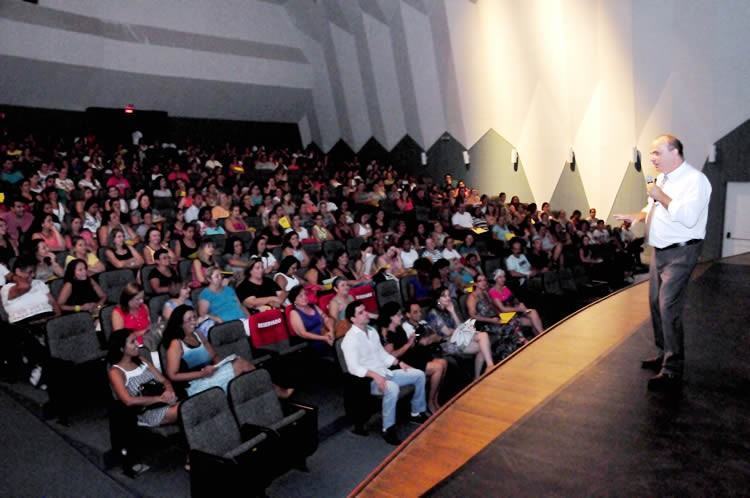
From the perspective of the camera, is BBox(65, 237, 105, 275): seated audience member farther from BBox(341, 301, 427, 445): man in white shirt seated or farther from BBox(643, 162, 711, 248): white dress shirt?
BBox(643, 162, 711, 248): white dress shirt

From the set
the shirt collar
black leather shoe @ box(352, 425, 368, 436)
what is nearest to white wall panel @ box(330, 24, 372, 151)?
black leather shoe @ box(352, 425, 368, 436)

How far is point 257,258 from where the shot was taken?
213 inches

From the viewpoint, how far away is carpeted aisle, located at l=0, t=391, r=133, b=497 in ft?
10.0

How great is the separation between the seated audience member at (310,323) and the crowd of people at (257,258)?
0.5 inches

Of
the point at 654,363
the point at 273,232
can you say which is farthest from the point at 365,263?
the point at 654,363

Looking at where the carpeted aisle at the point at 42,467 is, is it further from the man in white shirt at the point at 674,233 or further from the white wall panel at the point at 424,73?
the white wall panel at the point at 424,73

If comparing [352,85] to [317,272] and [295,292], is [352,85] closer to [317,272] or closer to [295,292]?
[317,272]

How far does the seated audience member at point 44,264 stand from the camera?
515 cm

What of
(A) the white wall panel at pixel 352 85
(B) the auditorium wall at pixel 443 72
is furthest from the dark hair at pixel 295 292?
(A) the white wall panel at pixel 352 85

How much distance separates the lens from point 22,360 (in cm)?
421

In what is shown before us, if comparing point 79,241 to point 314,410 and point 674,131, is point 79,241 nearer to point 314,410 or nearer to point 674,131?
point 314,410

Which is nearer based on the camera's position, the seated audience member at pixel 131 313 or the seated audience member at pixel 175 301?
the seated audience member at pixel 131 313

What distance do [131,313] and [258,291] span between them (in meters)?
1.22

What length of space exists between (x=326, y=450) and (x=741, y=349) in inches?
95.1
